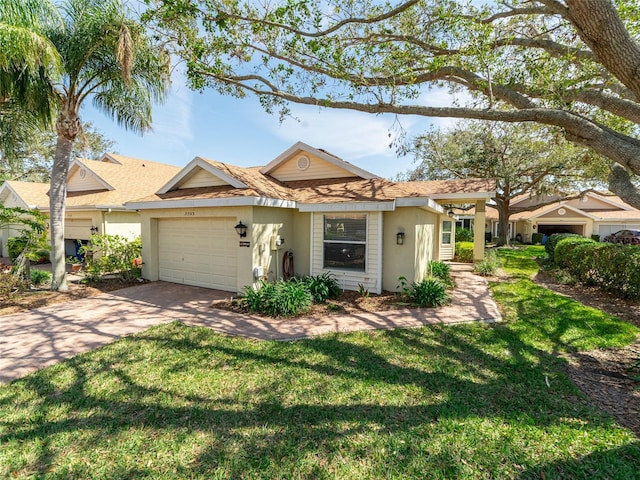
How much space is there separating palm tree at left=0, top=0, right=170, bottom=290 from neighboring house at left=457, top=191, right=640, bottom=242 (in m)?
25.1

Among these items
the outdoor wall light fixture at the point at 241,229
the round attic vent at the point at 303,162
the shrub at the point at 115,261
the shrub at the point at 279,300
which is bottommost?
the shrub at the point at 279,300

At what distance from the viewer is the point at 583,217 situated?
28.7 meters

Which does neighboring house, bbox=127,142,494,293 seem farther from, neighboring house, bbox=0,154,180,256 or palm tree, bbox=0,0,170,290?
neighboring house, bbox=0,154,180,256

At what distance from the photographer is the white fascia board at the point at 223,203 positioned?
7945mm

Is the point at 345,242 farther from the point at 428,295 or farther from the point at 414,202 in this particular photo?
the point at 428,295

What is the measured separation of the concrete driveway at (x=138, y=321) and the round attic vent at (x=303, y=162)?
5728 millimetres

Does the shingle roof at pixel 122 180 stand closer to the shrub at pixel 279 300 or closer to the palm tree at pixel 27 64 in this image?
the palm tree at pixel 27 64

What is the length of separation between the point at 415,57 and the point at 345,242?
208 inches

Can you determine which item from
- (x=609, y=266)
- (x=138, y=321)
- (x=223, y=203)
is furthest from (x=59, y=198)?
(x=609, y=266)

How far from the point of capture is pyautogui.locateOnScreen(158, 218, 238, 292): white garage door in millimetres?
9227

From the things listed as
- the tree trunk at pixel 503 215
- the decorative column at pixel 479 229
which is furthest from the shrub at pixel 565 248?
the tree trunk at pixel 503 215

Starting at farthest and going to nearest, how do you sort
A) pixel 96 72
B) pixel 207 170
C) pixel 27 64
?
pixel 207 170, pixel 96 72, pixel 27 64

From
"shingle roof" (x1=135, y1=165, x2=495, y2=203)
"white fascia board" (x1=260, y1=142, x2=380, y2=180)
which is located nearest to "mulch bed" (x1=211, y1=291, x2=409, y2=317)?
"shingle roof" (x1=135, y1=165, x2=495, y2=203)

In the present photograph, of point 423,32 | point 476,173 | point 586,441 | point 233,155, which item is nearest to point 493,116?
point 423,32
